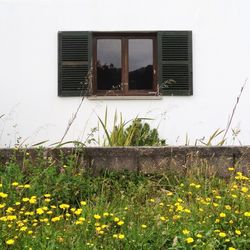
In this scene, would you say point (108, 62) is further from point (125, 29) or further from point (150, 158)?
point (150, 158)

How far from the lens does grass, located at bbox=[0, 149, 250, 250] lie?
342cm

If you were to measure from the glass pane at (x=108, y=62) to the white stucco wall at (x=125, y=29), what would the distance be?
0.31m

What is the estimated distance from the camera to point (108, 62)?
27.1ft

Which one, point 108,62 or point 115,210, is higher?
point 108,62

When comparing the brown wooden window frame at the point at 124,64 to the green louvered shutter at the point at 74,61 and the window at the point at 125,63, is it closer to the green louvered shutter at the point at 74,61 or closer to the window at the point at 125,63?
the window at the point at 125,63

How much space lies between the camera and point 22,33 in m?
7.95

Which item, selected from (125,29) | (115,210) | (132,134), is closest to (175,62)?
(125,29)

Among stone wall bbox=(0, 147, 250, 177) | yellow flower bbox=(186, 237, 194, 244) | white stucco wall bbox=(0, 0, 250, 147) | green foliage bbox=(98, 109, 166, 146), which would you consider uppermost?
white stucco wall bbox=(0, 0, 250, 147)

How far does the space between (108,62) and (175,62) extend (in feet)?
3.64

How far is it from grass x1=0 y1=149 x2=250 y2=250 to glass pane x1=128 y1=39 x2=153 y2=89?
120 inches

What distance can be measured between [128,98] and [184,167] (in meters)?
2.71

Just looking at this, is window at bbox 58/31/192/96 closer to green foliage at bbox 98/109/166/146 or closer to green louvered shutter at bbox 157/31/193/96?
green louvered shutter at bbox 157/31/193/96

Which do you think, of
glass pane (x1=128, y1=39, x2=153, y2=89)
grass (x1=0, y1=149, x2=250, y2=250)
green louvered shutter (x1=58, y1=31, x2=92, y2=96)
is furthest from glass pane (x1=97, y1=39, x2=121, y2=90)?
grass (x1=0, y1=149, x2=250, y2=250)

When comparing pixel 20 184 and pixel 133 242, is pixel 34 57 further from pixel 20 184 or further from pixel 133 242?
pixel 133 242
